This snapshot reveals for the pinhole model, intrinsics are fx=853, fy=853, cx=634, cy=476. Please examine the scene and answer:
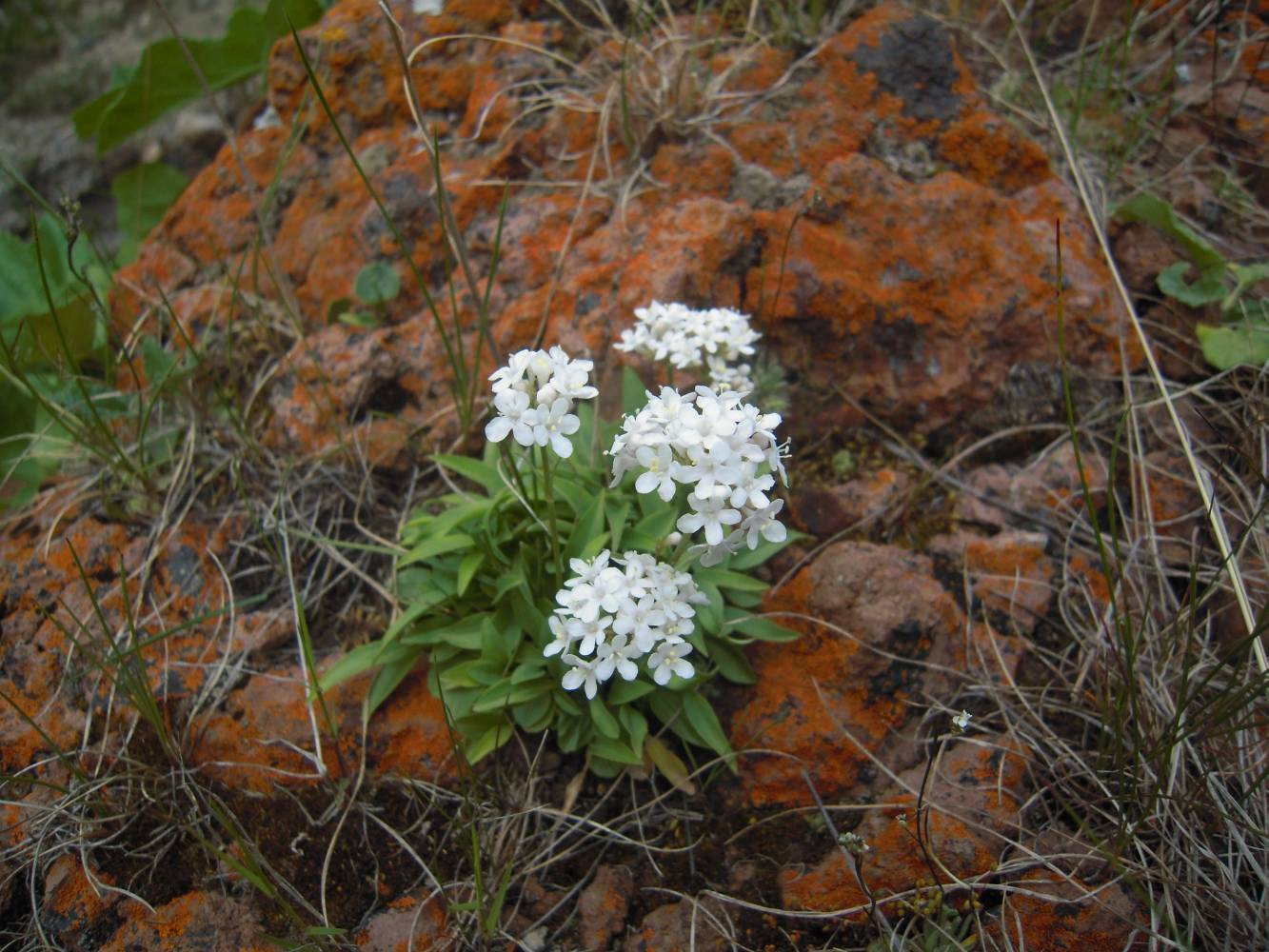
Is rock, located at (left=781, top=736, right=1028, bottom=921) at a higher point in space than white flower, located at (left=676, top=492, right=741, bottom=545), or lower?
lower

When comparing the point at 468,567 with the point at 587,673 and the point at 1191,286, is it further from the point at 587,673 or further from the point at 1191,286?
the point at 1191,286

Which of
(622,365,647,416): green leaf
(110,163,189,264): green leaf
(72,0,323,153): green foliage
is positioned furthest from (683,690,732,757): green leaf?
(110,163,189,264): green leaf

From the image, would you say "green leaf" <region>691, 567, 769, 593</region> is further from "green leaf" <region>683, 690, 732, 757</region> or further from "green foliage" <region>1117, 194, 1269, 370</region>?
"green foliage" <region>1117, 194, 1269, 370</region>

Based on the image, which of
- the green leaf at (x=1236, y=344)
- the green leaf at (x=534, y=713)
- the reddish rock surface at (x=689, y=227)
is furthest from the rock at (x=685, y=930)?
the green leaf at (x=1236, y=344)

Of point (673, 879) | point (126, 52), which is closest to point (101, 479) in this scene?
point (673, 879)

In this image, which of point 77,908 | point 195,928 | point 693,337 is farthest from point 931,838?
point 77,908

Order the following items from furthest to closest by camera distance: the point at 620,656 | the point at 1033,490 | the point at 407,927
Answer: the point at 1033,490
the point at 407,927
the point at 620,656
